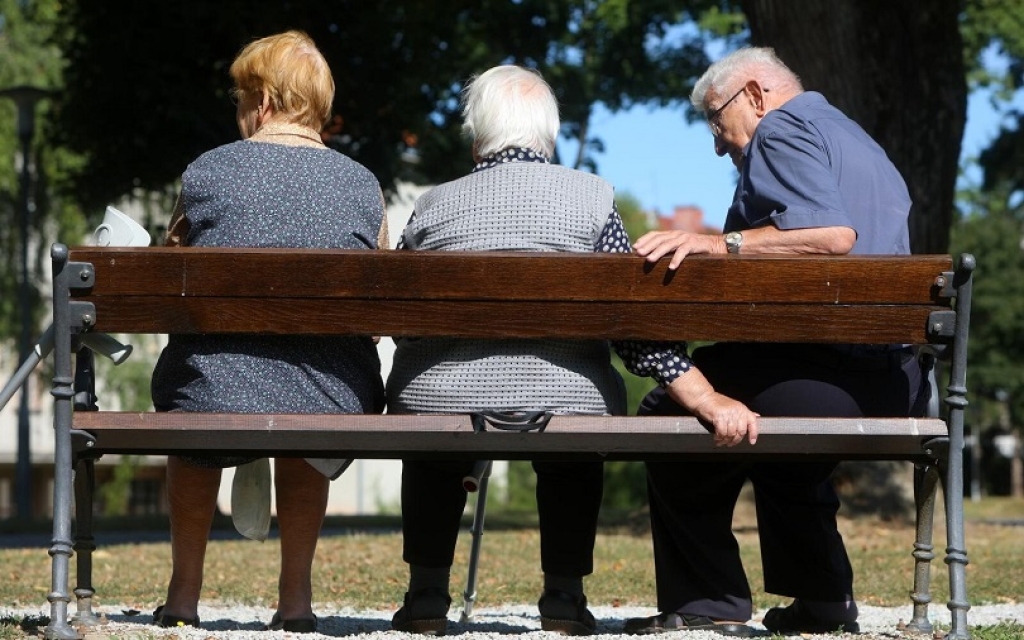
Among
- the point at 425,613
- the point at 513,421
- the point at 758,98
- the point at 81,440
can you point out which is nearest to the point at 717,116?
the point at 758,98

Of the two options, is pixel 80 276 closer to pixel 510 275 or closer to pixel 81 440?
pixel 81 440

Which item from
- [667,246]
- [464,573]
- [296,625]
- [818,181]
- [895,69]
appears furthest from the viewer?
[895,69]

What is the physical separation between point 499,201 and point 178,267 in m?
0.94

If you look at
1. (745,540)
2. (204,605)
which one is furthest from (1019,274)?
(204,605)

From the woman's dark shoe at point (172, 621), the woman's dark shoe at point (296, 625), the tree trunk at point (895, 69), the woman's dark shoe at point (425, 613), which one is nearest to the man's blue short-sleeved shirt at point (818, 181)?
the woman's dark shoe at point (425, 613)

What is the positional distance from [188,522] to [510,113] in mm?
→ 1580

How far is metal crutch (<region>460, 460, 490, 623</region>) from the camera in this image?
4668 mm

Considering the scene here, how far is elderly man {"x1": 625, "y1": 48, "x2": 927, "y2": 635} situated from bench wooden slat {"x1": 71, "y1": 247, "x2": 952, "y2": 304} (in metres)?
0.17

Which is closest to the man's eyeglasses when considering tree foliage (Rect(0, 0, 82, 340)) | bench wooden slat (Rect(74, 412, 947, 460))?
bench wooden slat (Rect(74, 412, 947, 460))

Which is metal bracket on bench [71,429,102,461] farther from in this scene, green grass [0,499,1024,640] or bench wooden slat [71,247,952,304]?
green grass [0,499,1024,640]

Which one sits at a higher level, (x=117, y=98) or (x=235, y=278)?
(x=117, y=98)

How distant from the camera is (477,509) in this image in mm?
5457

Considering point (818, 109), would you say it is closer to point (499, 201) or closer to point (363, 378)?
point (499, 201)

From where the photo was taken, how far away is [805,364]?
462 centimetres
